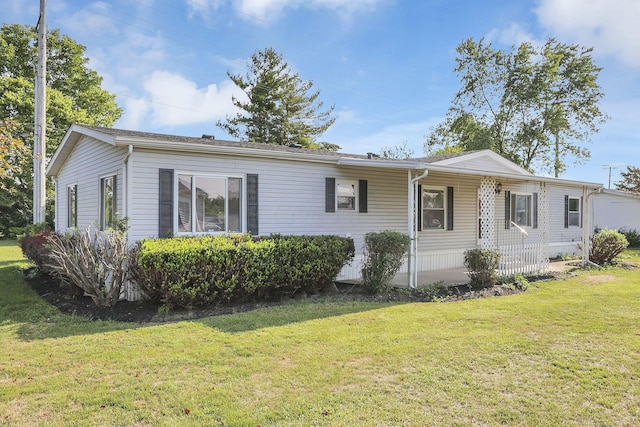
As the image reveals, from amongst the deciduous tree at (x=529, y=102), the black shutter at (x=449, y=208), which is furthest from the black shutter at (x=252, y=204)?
the deciduous tree at (x=529, y=102)

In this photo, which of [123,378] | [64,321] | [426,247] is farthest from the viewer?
[426,247]

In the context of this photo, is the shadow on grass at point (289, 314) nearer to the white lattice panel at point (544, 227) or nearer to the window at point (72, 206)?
the white lattice panel at point (544, 227)

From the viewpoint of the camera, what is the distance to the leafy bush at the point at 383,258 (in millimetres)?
8062

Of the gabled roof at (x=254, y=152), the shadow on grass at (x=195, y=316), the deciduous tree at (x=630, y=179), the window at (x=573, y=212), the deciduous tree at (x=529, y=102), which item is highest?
the deciduous tree at (x=529, y=102)

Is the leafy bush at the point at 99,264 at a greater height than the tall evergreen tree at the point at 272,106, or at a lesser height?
lesser

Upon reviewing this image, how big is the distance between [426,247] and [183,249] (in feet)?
24.0

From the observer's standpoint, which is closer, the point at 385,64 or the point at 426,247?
the point at 426,247

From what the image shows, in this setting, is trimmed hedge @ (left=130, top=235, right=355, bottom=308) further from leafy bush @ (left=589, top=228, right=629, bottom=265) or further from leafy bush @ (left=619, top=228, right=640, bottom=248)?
leafy bush @ (left=619, top=228, right=640, bottom=248)

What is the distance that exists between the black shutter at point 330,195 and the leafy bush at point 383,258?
1.87 metres

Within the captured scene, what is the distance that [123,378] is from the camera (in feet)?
12.8

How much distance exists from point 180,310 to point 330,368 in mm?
3452

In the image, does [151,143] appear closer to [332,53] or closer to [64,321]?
[64,321]

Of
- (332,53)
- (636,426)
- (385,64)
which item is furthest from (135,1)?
(636,426)

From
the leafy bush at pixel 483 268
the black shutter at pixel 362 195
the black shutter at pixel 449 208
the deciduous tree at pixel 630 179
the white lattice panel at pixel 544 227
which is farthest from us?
the deciduous tree at pixel 630 179
